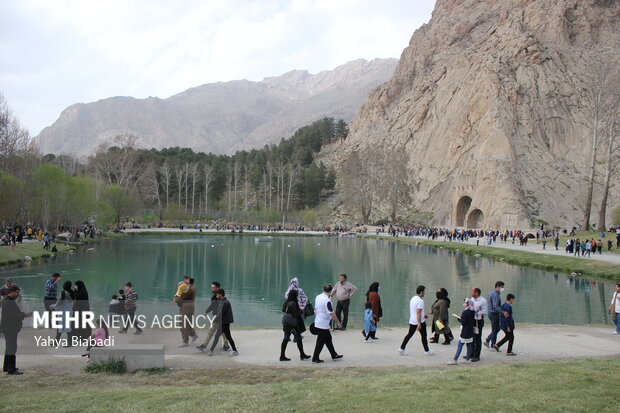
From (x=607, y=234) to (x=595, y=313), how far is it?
33.3 m

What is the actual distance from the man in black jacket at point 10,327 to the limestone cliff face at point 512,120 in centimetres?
6933

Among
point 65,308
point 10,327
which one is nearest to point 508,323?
point 65,308

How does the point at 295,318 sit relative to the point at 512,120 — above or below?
below

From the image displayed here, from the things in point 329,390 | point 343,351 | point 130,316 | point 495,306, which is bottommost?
point 343,351

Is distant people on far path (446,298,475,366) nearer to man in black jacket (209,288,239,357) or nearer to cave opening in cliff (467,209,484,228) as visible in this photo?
man in black jacket (209,288,239,357)

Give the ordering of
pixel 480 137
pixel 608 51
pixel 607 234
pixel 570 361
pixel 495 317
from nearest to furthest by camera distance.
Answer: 1. pixel 570 361
2. pixel 495 317
3. pixel 607 234
4. pixel 480 137
5. pixel 608 51

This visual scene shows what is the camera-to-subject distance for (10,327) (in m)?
10.7

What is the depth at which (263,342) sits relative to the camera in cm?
1402

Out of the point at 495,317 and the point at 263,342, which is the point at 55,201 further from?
the point at 495,317

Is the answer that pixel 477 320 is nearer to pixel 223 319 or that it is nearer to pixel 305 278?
pixel 223 319

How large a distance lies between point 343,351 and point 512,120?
81.1 meters

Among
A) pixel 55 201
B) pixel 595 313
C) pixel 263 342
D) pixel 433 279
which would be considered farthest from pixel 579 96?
pixel 263 342

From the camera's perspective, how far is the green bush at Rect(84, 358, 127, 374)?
1073 cm

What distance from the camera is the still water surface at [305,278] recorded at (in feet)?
71.7
